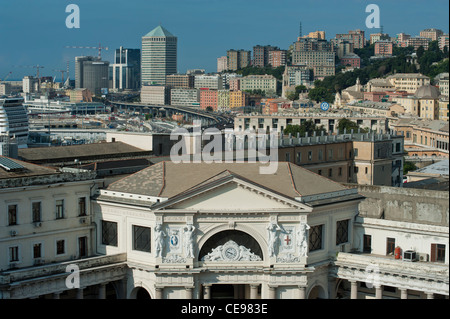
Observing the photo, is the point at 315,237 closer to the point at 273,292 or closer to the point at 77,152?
the point at 273,292

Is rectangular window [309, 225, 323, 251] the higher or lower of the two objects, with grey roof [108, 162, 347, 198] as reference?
lower

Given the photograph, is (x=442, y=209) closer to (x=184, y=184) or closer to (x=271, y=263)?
(x=271, y=263)

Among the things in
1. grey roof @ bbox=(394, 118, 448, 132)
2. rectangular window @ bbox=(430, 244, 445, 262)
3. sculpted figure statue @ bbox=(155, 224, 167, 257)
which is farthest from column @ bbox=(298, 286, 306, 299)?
grey roof @ bbox=(394, 118, 448, 132)

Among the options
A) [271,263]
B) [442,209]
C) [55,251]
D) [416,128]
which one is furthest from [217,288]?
[416,128]

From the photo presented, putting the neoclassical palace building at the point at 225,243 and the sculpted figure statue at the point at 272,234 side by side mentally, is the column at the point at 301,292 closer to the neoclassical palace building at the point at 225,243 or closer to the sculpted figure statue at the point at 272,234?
the neoclassical palace building at the point at 225,243

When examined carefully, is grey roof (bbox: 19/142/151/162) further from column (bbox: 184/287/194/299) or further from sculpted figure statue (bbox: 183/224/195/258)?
column (bbox: 184/287/194/299)
